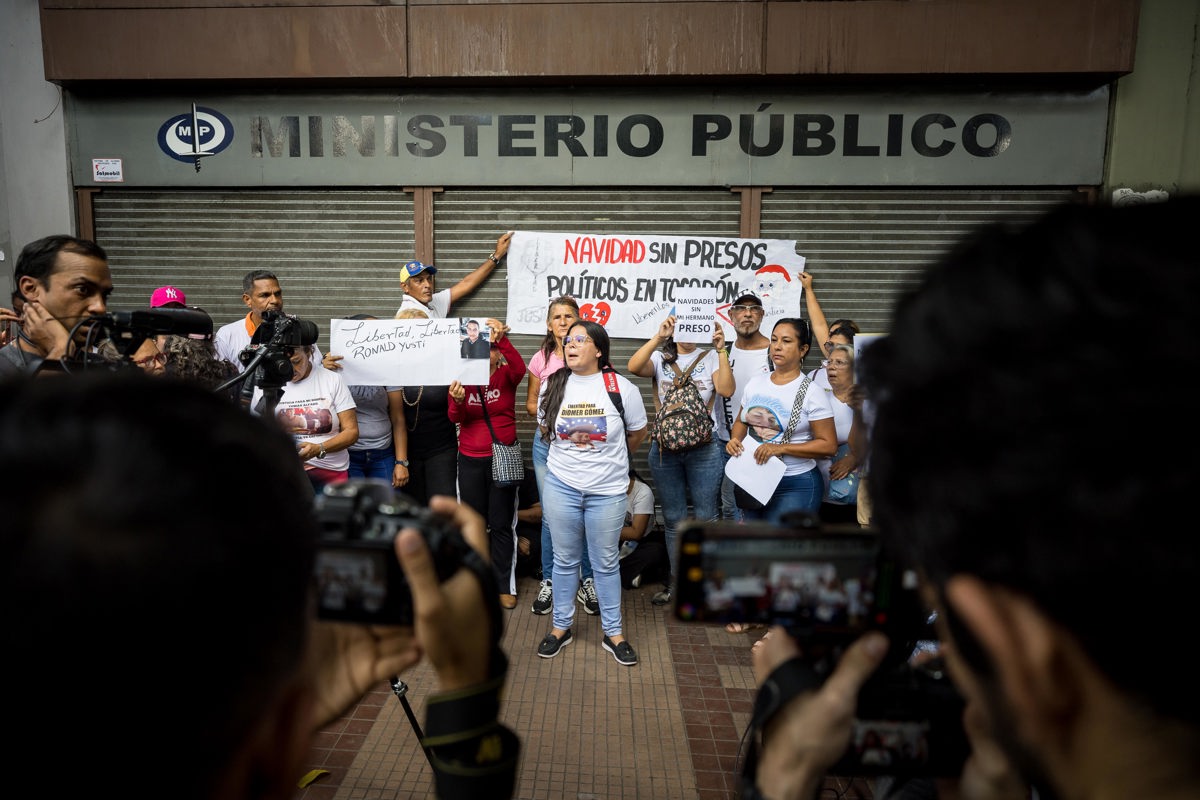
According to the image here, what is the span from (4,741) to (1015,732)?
2.77ft

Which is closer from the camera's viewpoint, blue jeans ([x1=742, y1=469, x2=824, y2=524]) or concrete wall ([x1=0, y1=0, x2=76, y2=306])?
blue jeans ([x1=742, y1=469, x2=824, y2=524])

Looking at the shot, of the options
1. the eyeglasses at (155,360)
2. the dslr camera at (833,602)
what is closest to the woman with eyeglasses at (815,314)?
the eyeglasses at (155,360)

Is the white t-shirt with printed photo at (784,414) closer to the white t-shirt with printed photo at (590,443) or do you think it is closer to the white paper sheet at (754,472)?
the white paper sheet at (754,472)

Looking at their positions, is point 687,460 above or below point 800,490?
above

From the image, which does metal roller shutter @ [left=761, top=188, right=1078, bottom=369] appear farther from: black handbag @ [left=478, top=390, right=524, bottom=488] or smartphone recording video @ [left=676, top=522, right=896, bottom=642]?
smartphone recording video @ [left=676, top=522, right=896, bottom=642]

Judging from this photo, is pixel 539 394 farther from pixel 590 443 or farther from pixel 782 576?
pixel 782 576

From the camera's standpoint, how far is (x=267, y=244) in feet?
21.2

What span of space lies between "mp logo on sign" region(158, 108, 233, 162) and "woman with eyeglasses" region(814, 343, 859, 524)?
5.70 meters

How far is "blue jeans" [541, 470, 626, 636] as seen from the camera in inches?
161

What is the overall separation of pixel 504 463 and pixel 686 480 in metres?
1.28

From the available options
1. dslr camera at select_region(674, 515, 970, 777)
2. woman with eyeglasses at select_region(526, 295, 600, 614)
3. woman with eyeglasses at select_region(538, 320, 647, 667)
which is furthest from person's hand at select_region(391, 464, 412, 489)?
dslr camera at select_region(674, 515, 970, 777)

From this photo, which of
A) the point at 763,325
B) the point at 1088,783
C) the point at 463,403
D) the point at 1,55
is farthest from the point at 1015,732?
the point at 1,55

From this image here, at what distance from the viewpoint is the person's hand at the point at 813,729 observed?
1.01m

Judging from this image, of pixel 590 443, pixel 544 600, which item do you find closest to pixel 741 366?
pixel 590 443
